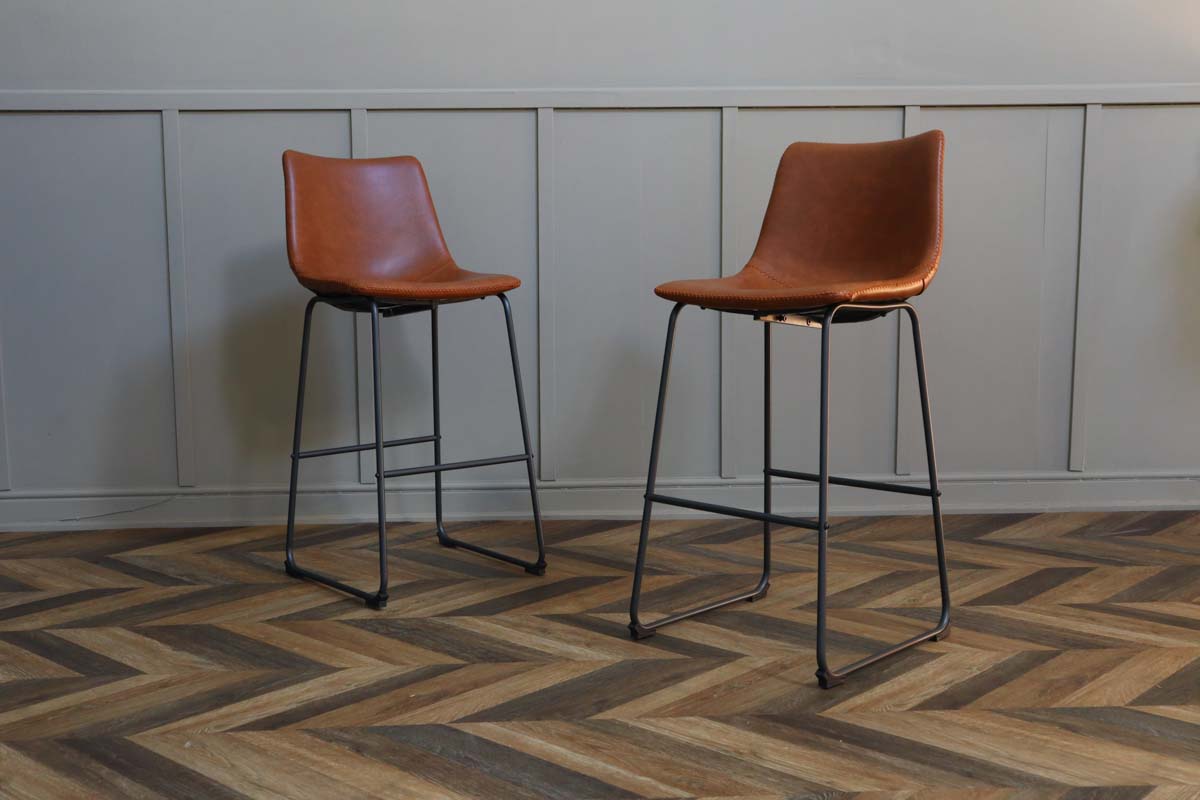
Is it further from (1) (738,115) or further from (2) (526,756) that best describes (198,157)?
(2) (526,756)

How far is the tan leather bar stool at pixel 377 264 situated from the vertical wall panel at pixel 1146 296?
1.72m

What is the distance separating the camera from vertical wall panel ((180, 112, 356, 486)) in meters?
2.96

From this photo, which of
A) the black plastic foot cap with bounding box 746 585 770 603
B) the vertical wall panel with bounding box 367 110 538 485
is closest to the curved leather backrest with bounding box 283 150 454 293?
the vertical wall panel with bounding box 367 110 538 485

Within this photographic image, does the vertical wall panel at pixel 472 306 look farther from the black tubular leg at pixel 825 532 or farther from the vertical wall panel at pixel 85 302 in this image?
the black tubular leg at pixel 825 532

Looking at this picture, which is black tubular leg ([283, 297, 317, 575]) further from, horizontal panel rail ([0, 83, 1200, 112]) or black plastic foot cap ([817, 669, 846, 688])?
black plastic foot cap ([817, 669, 846, 688])

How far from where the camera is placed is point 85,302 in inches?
118

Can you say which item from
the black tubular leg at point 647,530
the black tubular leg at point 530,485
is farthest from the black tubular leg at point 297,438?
the black tubular leg at point 647,530

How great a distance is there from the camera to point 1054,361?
122 inches

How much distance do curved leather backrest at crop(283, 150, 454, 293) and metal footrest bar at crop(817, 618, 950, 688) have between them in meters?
1.36

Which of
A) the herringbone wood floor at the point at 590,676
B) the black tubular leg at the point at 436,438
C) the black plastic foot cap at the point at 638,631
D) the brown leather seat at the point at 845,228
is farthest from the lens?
the black tubular leg at the point at 436,438

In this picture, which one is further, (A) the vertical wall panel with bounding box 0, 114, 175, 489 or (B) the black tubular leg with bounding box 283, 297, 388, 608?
(A) the vertical wall panel with bounding box 0, 114, 175, 489

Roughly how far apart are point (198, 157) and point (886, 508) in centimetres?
218

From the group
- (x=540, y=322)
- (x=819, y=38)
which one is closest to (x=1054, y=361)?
(x=819, y=38)

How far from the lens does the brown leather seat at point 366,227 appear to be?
248 centimetres
